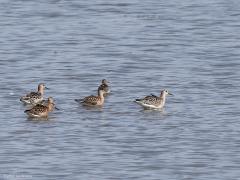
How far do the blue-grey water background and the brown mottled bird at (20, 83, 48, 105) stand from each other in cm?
27

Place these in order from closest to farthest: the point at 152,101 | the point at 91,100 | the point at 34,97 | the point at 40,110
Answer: the point at 40,110
the point at 152,101
the point at 91,100
the point at 34,97

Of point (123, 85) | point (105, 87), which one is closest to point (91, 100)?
point (105, 87)

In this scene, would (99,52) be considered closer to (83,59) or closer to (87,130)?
(83,59)

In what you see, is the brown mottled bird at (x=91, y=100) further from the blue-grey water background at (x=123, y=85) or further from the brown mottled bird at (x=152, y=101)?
the brown mottled bird at (x=152, y=101)

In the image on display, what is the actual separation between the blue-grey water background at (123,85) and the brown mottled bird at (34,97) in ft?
0.88

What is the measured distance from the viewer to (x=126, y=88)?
3080 cm

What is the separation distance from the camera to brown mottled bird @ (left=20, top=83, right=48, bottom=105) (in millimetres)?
28547

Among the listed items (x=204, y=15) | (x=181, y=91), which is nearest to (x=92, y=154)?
(x=181, y=91)

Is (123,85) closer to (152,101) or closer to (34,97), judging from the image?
(152,101)

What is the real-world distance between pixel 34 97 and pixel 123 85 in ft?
11.2

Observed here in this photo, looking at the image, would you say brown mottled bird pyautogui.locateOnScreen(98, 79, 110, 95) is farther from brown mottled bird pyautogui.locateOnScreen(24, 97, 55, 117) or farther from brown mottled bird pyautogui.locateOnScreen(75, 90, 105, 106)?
brown mottled bird pyautogui.locateOnScreen(24, 97, 55, 117)

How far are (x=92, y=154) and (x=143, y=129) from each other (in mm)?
2725

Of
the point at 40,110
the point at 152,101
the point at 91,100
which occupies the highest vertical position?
the point at 91,100

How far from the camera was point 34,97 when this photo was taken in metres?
28.8
